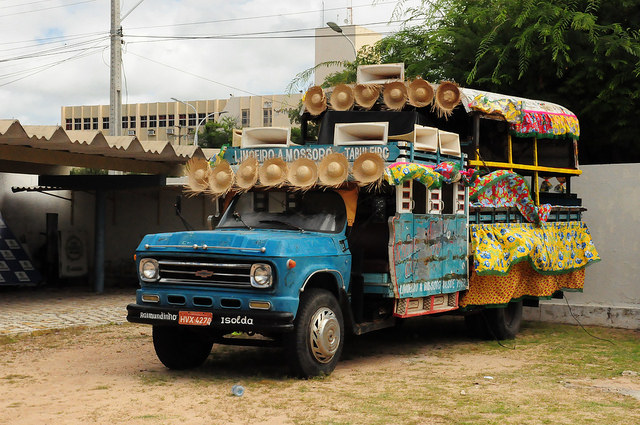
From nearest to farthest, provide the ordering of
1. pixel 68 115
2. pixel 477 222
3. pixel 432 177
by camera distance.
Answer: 1. pixel 432 177
2. pixel 477 222
3. pixel 68 115

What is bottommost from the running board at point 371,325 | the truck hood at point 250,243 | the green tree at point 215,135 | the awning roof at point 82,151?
the running board at point 371,325

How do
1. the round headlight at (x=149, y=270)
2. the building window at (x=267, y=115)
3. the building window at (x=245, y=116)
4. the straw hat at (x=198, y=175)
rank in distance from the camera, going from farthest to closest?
1. the building window at (x=245, y=116)
2. the building window at (x=267, y=115)
3. the straw hat at (x=198, y=175)
4. the round headlight at (x=149, y=270)

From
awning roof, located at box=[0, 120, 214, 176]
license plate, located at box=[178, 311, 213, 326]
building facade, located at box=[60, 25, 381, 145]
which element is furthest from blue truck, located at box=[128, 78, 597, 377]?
building facade, located at box=[60, 25, 381, 145]

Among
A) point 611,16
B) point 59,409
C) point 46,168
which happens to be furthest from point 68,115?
point 59,409

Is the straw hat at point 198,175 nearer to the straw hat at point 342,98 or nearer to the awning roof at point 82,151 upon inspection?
the straw hat at point 342,98

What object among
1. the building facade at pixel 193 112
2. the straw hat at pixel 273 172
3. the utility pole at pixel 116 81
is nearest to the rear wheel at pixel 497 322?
the straw hat at pixel 273 172

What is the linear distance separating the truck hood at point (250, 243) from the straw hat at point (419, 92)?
262 cm

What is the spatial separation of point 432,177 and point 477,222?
164 cm

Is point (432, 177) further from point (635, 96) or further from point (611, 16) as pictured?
point (611, 16)

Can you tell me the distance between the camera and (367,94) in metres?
11.4

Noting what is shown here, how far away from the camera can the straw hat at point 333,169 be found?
30.8 feet

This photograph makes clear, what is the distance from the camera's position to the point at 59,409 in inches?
297

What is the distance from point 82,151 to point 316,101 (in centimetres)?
620

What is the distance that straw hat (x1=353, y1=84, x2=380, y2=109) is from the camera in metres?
11.4
